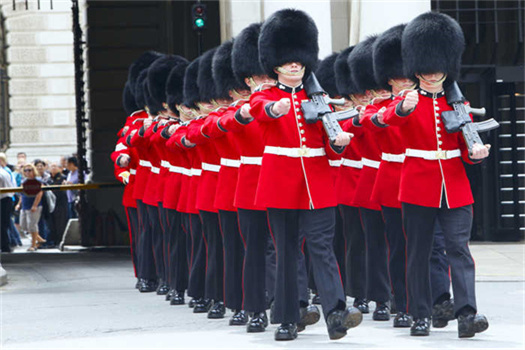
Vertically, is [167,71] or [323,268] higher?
[167,71]

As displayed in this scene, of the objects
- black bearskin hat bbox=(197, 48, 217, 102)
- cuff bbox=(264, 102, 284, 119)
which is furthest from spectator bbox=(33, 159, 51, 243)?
cuff bbox=(264, 102, 284, 119)

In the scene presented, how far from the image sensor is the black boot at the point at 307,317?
782cm

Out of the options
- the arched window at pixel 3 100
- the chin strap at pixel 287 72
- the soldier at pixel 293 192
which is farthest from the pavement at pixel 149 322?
the arched window at pixel 3 100

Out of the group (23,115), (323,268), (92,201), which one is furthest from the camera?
(23,115)

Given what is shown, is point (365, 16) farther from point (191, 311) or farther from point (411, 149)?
point (411, 149)

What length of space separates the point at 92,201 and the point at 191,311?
312 inches

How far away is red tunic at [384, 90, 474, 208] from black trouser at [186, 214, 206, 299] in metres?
2.07

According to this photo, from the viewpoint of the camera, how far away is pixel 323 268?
24.4ft

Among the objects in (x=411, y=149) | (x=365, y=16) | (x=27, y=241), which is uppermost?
(x=365, y=16)

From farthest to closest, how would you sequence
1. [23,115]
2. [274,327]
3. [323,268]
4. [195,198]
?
[23,115], [195,198], [274,327], [323,268]

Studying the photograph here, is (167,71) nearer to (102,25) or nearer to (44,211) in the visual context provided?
(102,25)

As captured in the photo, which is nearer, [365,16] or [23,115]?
[365,16]

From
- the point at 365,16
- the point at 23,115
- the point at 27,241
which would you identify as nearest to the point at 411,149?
the point at 365,16

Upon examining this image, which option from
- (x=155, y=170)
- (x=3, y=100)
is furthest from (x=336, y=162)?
(x=3, y=100)
